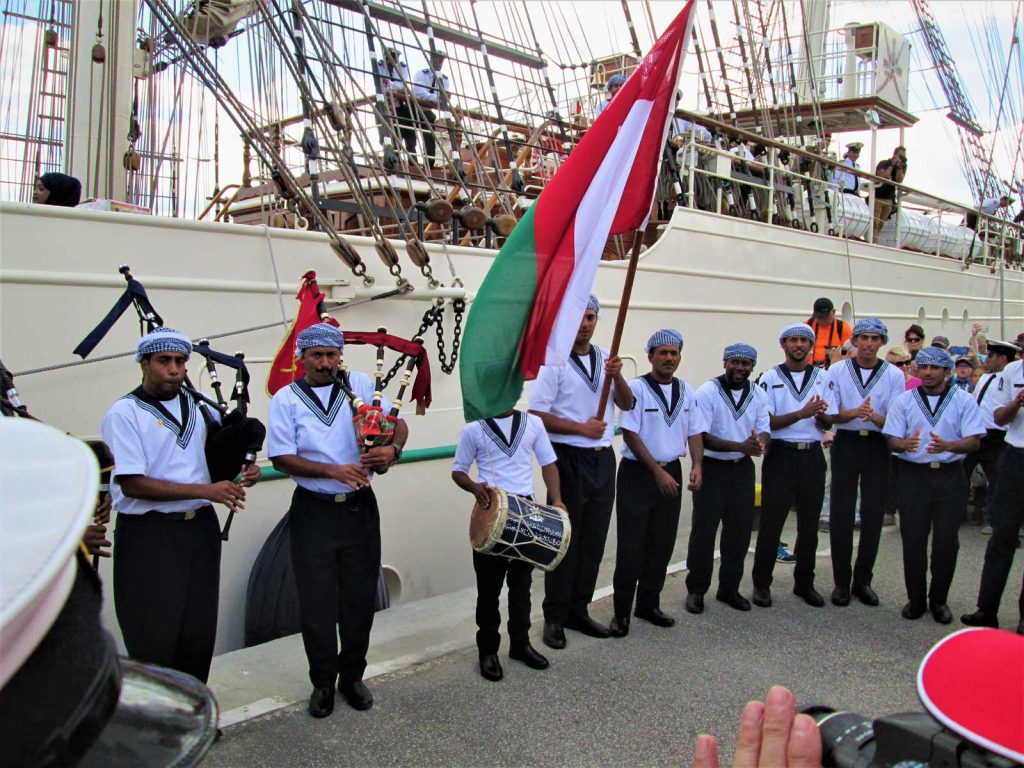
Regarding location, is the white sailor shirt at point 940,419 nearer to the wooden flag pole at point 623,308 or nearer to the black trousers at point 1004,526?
the black trousers at point 1004,526

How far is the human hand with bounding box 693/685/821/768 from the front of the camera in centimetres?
108

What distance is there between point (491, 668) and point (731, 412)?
232 cm

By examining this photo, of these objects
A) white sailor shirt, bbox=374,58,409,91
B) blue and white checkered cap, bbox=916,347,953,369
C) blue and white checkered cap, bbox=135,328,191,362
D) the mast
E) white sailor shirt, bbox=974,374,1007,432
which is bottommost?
white sailor shirt, bbox=974,374,1007,432

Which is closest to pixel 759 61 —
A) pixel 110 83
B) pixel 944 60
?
pixel 944 60

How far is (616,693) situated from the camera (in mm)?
4215

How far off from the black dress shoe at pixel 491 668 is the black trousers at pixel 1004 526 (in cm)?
323

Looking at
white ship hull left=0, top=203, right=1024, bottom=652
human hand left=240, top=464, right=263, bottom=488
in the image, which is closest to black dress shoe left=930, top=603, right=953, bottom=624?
white ship hull left=0, top=203, right=1024, bottom=652

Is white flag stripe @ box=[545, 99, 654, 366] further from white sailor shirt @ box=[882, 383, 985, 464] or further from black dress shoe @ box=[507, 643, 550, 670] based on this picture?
white sailor shirt @ box=[882, 383, 985, 464]

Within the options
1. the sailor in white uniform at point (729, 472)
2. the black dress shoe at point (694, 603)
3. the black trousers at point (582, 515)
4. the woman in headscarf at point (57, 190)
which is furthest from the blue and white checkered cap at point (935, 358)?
the woman in headscarf at point (57, 190)

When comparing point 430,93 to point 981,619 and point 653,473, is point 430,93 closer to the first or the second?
point 653,473

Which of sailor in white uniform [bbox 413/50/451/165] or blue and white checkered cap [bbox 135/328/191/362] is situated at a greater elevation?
sailor in white uniform [bbox 413/50/451/165]

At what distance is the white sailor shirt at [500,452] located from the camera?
449cm

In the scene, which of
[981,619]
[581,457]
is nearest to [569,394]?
[581,457]

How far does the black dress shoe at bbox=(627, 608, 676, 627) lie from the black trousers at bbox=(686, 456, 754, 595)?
395 millimetres
